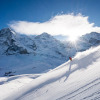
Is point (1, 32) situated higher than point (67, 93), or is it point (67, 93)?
point (1, 32)

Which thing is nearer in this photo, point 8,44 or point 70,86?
point 70,86

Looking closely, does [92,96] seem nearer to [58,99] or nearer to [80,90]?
[80,90]

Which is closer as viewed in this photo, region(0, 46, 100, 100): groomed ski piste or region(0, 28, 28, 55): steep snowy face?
region(0, 46, 100, 100): groomed ski piste

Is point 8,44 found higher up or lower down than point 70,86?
higher up

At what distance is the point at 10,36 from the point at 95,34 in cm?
14156

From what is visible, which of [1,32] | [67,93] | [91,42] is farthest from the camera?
[91,42]

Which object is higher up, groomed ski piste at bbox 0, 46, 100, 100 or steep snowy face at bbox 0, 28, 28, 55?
steep snowy face at bbox 0, 28, 28, 55

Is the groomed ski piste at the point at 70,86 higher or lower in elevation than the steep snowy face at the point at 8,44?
lower

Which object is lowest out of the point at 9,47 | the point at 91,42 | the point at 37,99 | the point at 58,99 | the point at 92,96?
the point at 92,96

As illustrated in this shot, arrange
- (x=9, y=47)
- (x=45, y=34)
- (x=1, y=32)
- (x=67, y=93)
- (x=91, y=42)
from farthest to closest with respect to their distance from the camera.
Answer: (x=91, y=42)
(x=45, y=34)
(x=1, y=32)
(x=9, y=47)
(x=67, y=93)

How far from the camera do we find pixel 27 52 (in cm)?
6700

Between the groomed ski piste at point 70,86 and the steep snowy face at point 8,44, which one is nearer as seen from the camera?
the groomed ski piste at point 70,86

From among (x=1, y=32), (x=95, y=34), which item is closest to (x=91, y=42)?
(x=95, y=34)

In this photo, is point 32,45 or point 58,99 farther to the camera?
point 32,45
